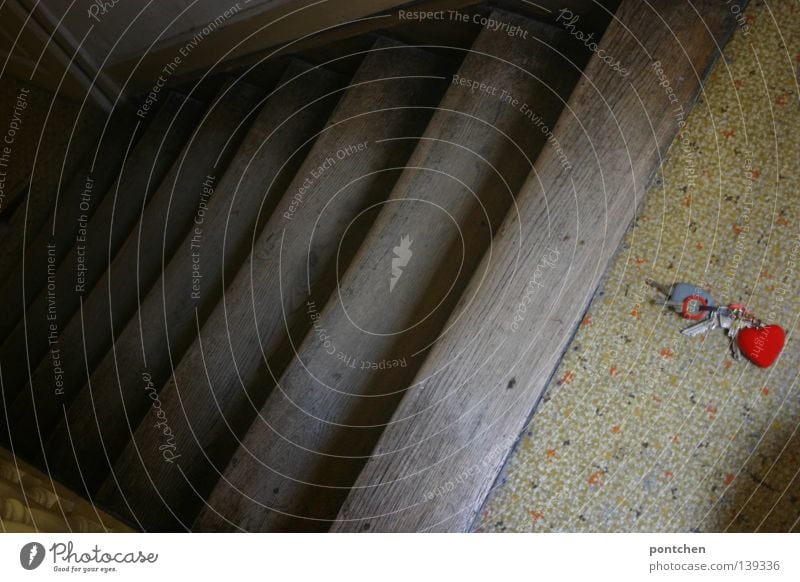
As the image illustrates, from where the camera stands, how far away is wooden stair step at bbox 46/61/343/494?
1.17m

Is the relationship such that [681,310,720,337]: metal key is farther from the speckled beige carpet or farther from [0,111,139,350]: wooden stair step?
[0,111,139,350]: wooden stair step

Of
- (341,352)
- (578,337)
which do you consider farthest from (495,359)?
(341,352)

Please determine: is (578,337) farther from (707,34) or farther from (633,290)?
(707,34)

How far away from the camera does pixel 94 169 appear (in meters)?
1.51

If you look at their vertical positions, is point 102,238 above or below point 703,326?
below

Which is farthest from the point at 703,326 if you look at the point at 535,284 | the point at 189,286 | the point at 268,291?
the point at 189,286

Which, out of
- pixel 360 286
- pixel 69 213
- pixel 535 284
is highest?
pixel 535 284

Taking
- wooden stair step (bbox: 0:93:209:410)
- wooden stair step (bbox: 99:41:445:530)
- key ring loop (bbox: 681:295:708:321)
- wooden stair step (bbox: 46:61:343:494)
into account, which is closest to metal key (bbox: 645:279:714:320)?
key ring loop (bbox: 681:295:708:321)

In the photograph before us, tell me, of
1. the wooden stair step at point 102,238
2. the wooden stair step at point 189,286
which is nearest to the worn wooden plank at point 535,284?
the wooden stair step at point 189,286

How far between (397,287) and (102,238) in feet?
2.75

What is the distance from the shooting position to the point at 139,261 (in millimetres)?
1333

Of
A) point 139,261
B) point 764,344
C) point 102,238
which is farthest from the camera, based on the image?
point 102,238

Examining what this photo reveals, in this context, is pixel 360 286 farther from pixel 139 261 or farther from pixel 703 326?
pixel 139 261
